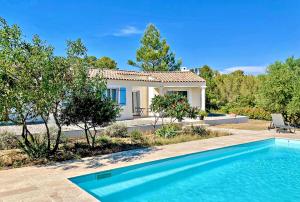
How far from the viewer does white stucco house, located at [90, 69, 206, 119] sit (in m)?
26.0

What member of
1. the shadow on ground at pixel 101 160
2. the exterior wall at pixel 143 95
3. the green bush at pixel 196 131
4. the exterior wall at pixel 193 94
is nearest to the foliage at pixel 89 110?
the shadow on ground at pixel 101 160

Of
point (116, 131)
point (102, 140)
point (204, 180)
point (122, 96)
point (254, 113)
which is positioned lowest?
point (204, 180)

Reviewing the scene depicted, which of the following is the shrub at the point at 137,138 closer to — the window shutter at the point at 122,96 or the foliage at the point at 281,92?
the window shutter at the point at 122,96

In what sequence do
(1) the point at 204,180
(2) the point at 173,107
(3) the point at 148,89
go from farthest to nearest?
1. (3) the point at 148,89
2. (2) the point at 173,107
3. (1) the point at 204,180

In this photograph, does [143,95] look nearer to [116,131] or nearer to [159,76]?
[159,76]

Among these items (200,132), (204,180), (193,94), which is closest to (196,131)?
(200,132)

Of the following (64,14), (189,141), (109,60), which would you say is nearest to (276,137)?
(189,141)

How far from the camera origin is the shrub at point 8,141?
13117mm

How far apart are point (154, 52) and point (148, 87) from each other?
20155mm

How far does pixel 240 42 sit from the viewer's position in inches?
1384

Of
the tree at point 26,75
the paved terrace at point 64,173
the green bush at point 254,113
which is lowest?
the paved terrace at point 64,173

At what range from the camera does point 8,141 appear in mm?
13375

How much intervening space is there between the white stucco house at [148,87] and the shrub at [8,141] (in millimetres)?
12602

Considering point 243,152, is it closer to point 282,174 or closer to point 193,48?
point 282,174
